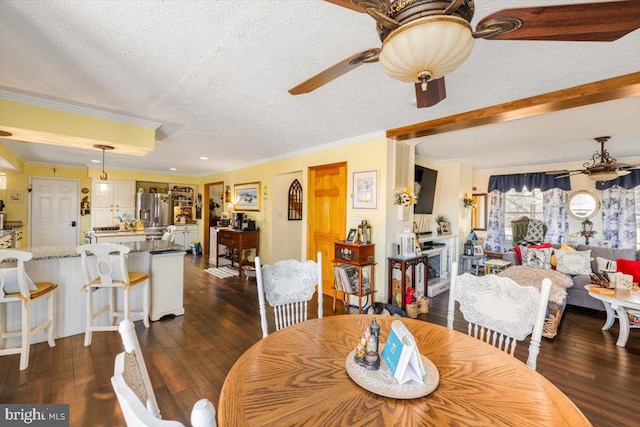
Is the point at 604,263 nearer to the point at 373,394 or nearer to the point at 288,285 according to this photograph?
the point at 288,285

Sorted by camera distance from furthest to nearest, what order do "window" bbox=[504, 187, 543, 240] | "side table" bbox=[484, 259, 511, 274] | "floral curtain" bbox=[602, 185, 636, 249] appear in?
"window" bbox=[504, 187, 543, 240]
"floral curtain" bbox=[602, 185, 636, 249]
"side table" bbox=[484, 259, 511, 274]

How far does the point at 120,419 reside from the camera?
5.47 ft

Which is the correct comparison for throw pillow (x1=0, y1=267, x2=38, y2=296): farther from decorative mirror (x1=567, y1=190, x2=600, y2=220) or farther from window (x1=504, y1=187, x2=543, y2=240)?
decorative mirror (x1=567, y1=190, x2=600, y2=220)

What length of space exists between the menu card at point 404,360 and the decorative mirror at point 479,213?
20.6ft

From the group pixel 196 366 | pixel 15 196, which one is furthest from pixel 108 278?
pixel 15 196

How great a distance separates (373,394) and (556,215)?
657 cm

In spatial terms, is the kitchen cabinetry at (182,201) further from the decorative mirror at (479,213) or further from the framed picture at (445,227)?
the decorative mirror at (479,213)

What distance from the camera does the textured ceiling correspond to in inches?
56.6

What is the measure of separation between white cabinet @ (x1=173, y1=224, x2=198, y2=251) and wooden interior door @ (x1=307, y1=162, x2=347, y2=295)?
4968mm

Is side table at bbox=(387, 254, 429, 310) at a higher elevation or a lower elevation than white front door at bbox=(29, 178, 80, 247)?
lower

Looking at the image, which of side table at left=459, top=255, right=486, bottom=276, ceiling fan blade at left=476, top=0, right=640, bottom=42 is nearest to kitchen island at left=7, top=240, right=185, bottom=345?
ceiling fan blade at left=476, top=0, right=640, bottom=42

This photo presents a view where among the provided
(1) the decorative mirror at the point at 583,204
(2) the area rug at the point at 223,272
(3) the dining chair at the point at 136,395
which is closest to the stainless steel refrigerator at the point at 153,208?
(2) the area rug at the point at 223,272

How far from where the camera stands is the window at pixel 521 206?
19.3ft

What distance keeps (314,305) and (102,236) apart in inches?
160
